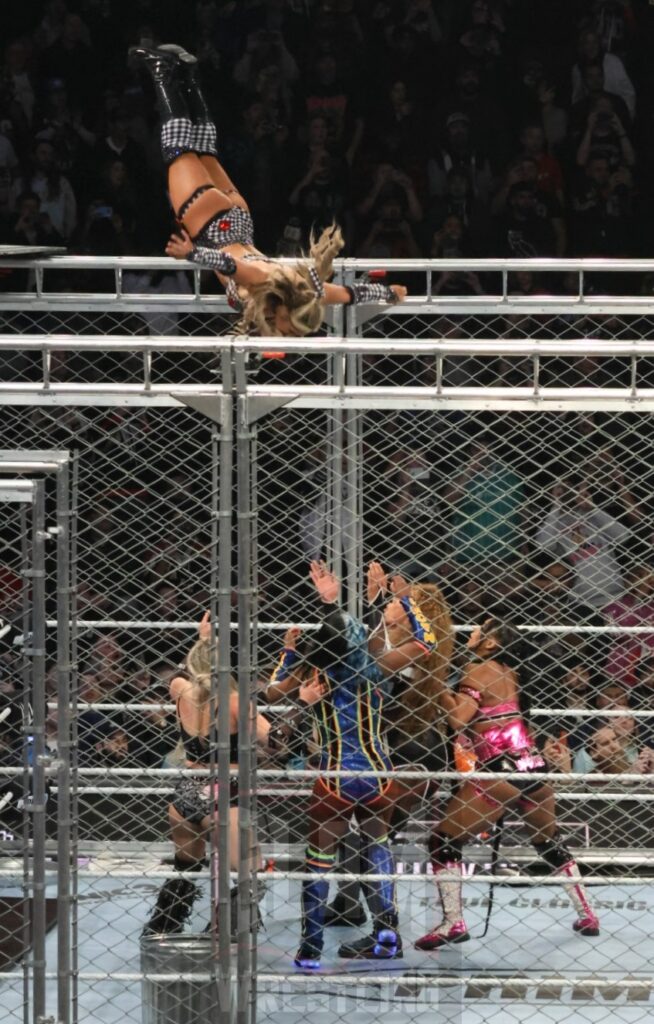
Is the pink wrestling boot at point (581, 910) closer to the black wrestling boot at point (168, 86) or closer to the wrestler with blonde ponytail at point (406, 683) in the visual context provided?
the wrestler with blonde ponytail at point (406, 683)

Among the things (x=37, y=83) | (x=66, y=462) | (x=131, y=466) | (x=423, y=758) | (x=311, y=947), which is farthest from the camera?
(x=37, y=83)

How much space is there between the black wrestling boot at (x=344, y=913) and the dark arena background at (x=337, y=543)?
0.02m

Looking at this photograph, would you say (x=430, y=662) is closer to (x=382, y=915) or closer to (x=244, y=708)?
(x=382, y=915)

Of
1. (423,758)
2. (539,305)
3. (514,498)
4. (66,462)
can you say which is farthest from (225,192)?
(66,462)

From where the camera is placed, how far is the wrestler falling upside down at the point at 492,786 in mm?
5477

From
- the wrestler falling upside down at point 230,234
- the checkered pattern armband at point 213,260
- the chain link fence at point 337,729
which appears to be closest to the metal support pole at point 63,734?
the chain link fence at point 337,729

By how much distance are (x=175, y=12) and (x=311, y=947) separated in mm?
5747

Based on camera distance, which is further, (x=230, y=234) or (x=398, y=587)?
(x=230, y=234)

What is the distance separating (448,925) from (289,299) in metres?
2.23

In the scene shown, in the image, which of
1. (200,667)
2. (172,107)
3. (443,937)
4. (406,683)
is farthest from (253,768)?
(172,107)

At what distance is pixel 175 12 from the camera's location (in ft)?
29.9

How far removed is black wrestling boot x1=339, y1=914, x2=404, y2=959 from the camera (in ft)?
17.6

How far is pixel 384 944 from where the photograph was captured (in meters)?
5.36

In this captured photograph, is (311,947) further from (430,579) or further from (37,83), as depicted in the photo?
(37,83)
